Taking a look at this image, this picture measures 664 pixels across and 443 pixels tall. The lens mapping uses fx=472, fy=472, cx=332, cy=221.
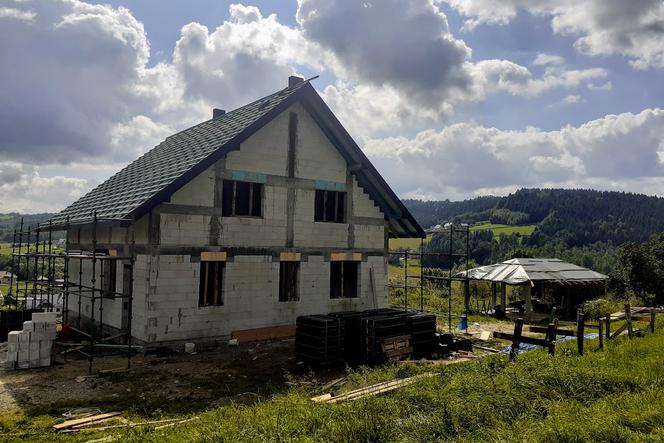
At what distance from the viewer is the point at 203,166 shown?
14328mm

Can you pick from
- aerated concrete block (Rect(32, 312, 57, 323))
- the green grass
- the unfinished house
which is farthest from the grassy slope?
the green grass

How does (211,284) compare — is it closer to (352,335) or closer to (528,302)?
(352,335)

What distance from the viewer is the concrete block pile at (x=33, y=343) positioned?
11.9 m

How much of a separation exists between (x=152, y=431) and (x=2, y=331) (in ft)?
39.7

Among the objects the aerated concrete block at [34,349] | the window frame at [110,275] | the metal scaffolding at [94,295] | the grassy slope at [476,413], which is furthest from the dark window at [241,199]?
the grassy slope at [476,413]

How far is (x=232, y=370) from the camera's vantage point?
12078 mm

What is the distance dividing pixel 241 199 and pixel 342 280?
17.2 ft

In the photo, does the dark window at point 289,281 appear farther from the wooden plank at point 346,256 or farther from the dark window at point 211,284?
the dark window at point 211,284

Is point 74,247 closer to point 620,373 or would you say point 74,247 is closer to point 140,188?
point 140,188

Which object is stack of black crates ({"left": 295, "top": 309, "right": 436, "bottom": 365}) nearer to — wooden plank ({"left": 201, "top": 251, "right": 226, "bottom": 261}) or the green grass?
wooden plank ({"left": 201, "top": 251, "right": 226, "bottom": 261})

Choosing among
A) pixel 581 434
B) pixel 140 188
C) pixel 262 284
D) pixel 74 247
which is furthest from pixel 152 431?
pixel 74 247

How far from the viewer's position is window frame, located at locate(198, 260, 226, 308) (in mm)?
14648

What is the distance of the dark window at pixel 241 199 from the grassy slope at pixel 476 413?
7390 mm

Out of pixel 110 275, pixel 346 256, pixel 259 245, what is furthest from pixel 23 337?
pixel 346 256
